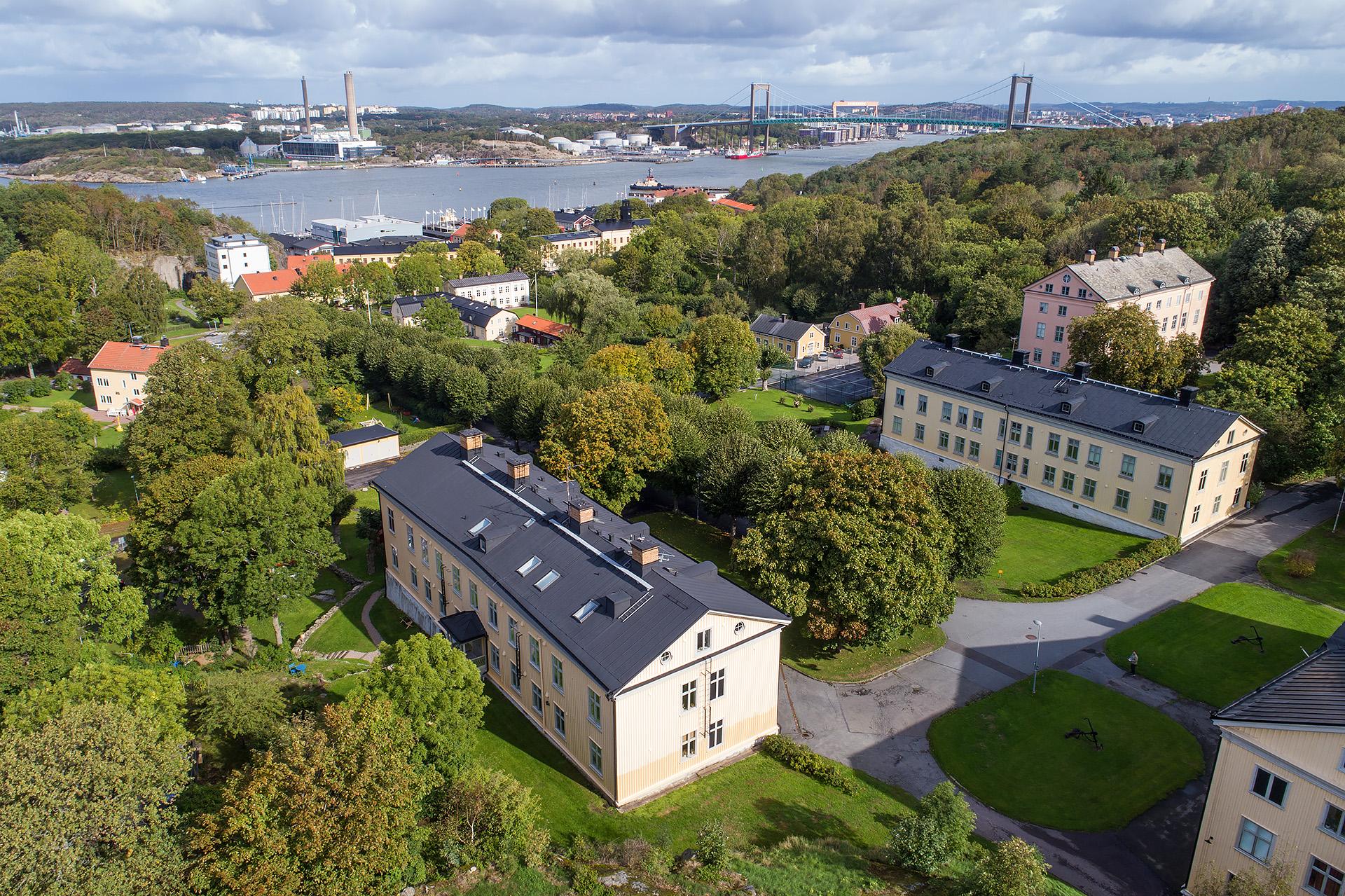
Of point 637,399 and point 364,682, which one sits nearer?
point 364,682

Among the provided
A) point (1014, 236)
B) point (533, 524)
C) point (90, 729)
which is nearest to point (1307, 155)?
point (1014, 236)

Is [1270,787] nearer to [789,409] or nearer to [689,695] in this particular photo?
[689,695]

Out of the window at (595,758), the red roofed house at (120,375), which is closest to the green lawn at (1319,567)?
the window at (595,758)

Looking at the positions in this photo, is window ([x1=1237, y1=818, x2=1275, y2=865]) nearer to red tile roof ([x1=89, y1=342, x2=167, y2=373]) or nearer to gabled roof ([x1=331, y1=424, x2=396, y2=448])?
gabled roof ([x1=331, y1=424, x2=396, y2=448])

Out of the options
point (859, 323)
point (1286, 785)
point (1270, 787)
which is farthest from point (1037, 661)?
point (859, 323)

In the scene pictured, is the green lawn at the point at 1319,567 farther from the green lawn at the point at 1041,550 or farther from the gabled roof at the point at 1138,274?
the gabled roof at the point at 1138,274

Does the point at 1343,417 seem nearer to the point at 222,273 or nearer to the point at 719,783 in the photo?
the point at 719,783
